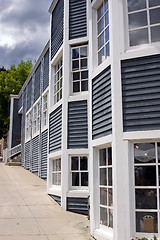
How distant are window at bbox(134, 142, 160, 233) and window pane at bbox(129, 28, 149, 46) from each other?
217cm

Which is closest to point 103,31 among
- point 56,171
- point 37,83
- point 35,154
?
point 56,171

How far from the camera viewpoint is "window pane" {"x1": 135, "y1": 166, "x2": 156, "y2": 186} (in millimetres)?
5383

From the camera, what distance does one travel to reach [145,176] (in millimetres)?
5430

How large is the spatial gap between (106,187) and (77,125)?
3365mm

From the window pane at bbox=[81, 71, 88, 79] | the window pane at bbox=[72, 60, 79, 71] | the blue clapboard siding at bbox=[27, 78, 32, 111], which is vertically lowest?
the window pane at bbox=[81, 71, 88, 79]

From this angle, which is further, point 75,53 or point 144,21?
point 75,53

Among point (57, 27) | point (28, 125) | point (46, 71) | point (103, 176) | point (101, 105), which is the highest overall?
point (57, 27)

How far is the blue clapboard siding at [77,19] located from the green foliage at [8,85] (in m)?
15.8

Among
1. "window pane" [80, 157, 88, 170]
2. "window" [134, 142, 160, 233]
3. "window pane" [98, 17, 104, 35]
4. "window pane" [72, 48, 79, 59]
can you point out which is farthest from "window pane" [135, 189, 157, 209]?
"window pane" [72, 48, 79, 59]

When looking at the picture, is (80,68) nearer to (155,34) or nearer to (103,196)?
(155,34)

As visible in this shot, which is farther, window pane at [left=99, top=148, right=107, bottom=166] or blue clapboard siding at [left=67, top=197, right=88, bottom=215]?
blue clapboard siding at [left=67, top=197, right=88, bottom=215]

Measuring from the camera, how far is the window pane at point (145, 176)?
5.38 meters

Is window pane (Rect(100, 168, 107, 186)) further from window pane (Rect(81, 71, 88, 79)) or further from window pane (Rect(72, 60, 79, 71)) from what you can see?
window pane (Rect(72, 60, 79, 71))

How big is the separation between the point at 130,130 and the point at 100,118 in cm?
114
